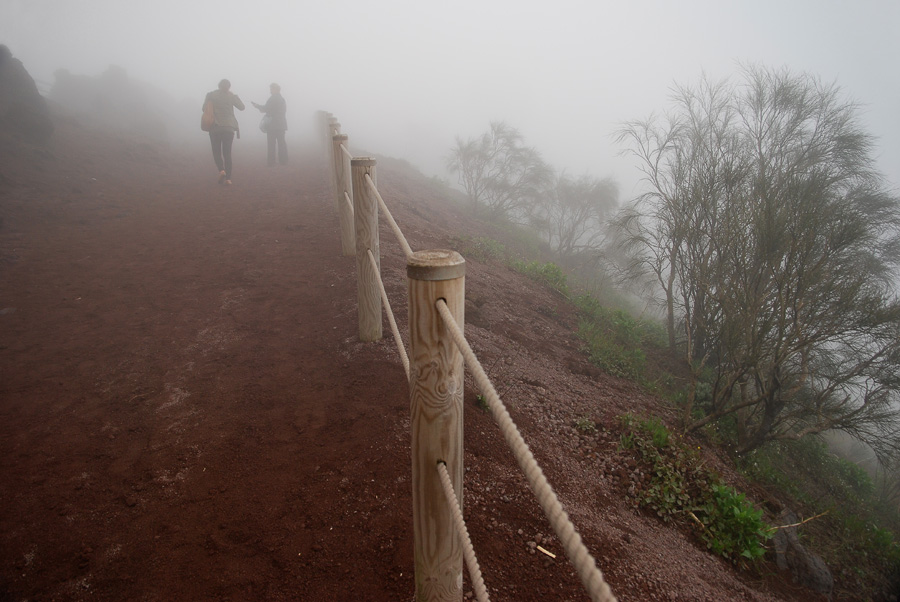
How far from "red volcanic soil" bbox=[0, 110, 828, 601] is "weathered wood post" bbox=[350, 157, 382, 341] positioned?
21cm

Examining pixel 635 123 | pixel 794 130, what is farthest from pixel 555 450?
pixel 635 123

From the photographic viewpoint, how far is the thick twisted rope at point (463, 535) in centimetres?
105

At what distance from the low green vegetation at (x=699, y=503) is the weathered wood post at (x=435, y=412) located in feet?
7.97

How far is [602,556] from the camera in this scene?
101 inches

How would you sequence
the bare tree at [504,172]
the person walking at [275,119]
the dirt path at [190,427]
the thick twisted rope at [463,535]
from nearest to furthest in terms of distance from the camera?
the thick twisted rope at [463,535] < the dirt path at [190,427] < the person walking at [275,119] < the bare tree at [504,172]

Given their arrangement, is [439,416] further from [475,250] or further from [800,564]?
[475,250]

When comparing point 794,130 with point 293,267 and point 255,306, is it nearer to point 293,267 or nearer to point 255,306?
point 293,267

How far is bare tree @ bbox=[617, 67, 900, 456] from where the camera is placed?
20.5ft

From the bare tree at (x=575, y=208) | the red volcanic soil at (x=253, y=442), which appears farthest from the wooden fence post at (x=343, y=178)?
the bare tree at (x=575, y=208)

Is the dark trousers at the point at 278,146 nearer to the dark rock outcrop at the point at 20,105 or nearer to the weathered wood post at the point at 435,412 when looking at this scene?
the dark rock outcrop at the point at 20,105

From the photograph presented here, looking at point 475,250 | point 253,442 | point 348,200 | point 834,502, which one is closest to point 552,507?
point 253,442

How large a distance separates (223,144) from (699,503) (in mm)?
10395

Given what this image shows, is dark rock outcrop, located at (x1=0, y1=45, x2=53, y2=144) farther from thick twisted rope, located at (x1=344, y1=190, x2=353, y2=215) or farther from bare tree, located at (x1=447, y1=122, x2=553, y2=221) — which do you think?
bare tree, located at (x1=447, y1=122, x2=553, y2=221)

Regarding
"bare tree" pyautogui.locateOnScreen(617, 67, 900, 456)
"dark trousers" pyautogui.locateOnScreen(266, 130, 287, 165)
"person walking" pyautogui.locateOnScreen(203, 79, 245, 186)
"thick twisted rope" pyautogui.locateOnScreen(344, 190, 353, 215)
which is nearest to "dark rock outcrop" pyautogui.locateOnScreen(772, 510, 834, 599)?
"bare tree" pyautogui.locateOnScreen(617, 67, 900, 456)
